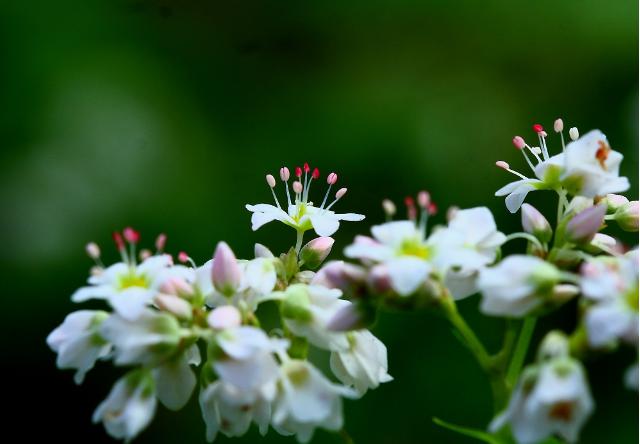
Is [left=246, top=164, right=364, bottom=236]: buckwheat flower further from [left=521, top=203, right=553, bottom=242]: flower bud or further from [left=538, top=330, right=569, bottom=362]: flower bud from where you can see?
[left=538, top=330, right=569, bottom=362]: flower bud

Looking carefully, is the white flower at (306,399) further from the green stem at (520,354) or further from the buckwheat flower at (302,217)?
the buckwheat flower at (302,217)

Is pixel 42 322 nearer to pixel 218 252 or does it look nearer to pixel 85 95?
pixel 85 95

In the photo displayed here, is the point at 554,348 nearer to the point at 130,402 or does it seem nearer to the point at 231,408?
the point at 231,408

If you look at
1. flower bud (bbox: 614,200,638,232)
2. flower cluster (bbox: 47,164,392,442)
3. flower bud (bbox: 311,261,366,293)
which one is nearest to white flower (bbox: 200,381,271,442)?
flower cluster (bbox: 47,164,392,442)

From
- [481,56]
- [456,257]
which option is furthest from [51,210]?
[456,257]

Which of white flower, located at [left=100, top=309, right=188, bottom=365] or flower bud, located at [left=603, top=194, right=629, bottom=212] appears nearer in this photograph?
white flower, located at [left=100, top=309, right=188, bottom=365]

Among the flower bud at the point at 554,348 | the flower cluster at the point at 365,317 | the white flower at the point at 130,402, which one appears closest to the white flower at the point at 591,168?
the flower cluster at the point at 365,317

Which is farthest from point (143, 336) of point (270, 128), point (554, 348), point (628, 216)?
point (270, 128)
